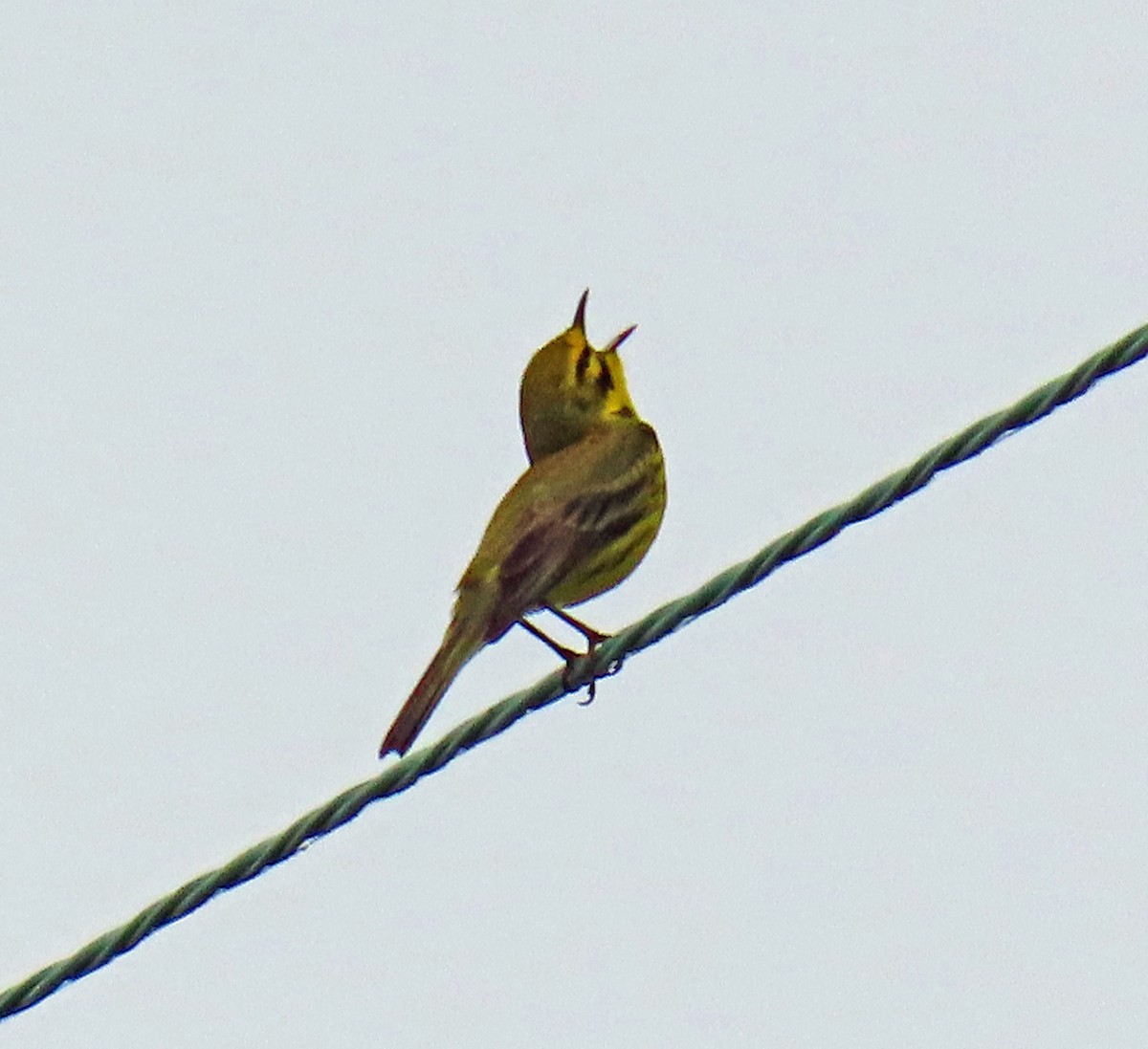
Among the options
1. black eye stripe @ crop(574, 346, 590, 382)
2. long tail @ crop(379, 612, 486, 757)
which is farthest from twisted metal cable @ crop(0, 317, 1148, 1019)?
black eye stripe @ crop(574, 346, 590, 382)

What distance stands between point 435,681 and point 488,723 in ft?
7.10

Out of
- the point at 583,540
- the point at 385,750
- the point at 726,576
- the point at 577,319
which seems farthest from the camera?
the point at 577,319

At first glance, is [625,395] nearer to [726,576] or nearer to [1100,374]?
[726,576]

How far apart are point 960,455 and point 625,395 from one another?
6.25 m

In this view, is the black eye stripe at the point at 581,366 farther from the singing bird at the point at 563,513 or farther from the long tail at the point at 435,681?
the long tail at the point at 435,681

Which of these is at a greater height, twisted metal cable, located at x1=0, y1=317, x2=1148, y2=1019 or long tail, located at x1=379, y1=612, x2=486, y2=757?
long tail, located at x1=379, y1=612, x2=486, y2=757

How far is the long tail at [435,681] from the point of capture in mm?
9812

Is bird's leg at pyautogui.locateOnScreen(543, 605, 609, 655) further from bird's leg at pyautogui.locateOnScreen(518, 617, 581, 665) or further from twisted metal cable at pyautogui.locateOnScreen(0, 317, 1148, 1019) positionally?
twisted metal cable at pyautogui.locateOnScreen(0, 317, 1148, 1019)

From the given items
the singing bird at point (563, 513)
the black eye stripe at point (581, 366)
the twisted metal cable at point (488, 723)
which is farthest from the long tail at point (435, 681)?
the black eye stripe at point (581, 366)

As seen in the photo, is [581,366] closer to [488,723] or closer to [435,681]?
[435,681]

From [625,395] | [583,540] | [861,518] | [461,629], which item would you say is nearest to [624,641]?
[861,518]

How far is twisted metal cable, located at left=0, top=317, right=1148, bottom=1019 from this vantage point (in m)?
7.42

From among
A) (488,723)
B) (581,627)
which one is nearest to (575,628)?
(581,627)

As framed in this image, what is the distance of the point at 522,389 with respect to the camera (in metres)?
13.8
